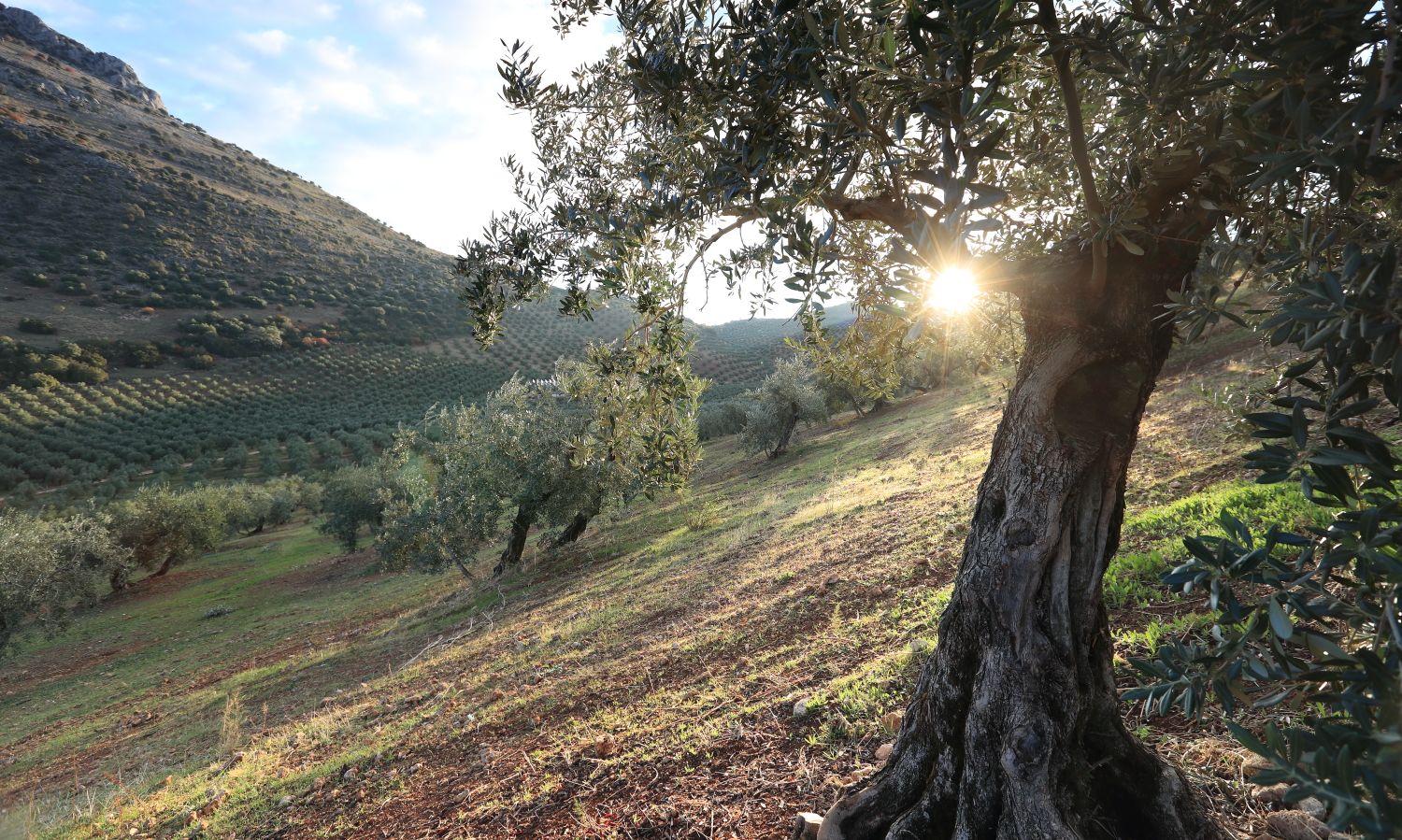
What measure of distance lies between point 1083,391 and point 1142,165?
1122mm

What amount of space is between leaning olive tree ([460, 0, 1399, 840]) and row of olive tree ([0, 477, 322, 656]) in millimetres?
33451

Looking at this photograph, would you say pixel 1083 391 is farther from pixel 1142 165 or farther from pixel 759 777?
pixel 759 777

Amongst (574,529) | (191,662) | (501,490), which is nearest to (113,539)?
(191,662)

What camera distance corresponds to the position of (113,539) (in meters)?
30.3

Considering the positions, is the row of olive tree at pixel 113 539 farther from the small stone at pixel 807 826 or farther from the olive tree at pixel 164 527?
the small stone at pixel 807 826

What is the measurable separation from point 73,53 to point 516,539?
179708mm

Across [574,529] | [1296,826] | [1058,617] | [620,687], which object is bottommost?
[574,529]

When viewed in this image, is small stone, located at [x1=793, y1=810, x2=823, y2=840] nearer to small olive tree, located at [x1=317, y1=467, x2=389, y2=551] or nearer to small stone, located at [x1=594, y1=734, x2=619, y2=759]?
small stone, located at [x1=594, y1=734, x2=619, y2=759]

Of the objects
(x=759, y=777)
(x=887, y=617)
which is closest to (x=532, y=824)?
(x=759, y=777)

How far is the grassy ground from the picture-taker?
471cm

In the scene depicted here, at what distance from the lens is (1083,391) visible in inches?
121

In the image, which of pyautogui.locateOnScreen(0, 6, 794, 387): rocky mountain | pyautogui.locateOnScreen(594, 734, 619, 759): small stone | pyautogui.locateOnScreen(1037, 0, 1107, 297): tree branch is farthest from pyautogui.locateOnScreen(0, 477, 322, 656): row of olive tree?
pyautogui.locateOnScreen(1037, 0, 1107, 297): tree branch

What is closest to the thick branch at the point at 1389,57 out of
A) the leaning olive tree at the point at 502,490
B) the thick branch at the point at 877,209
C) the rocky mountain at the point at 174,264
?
the thick branch at the point at 877,209

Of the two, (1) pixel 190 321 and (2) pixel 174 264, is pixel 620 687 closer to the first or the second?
(1) pixel 190 321
